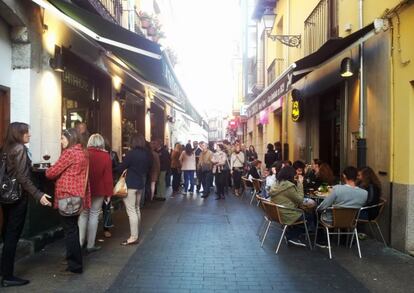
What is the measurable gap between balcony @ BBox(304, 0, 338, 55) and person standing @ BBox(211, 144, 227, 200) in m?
4.24

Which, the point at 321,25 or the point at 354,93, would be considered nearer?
the point at 354,93

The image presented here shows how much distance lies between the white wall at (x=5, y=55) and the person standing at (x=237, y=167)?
32.0 feet

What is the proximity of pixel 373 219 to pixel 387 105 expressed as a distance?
1.86 metres

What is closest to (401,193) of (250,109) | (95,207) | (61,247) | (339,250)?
(339,250)

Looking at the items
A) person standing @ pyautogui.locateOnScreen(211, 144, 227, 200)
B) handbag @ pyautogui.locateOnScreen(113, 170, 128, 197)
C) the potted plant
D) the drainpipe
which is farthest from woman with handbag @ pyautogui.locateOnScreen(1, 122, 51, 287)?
the potted plant

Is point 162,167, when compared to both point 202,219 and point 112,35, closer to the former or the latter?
point 202,219

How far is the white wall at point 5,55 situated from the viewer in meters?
7.09

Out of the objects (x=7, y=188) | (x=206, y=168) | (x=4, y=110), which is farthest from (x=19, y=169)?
(x=206, y=168)

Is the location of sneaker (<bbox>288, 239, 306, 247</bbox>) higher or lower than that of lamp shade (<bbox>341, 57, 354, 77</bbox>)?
lower

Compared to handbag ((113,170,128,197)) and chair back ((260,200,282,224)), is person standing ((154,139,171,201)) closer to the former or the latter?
handbag ((113,170,128,197))

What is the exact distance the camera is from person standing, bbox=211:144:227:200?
1484 cm

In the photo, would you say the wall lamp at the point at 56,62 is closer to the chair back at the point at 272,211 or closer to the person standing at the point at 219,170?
the chair back at the point at 272,211

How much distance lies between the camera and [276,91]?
1132 centimetres

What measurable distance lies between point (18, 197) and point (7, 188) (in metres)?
0.16
